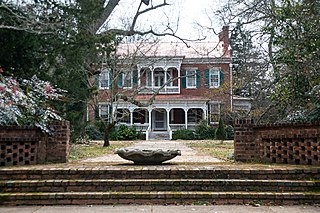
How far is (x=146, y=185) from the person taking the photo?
5848 millimetres

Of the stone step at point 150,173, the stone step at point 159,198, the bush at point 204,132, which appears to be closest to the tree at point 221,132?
the bush at point 204,132

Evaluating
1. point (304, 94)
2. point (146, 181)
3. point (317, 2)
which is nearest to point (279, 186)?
point (146, 181)

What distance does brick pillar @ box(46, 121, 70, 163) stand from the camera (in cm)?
729

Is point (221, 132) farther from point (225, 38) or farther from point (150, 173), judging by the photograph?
point (150, 173)

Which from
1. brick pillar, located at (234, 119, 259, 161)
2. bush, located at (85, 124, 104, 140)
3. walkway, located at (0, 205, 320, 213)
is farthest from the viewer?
bush, located at (85, 124, 104, 140)

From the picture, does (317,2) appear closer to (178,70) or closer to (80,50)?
(80,50)

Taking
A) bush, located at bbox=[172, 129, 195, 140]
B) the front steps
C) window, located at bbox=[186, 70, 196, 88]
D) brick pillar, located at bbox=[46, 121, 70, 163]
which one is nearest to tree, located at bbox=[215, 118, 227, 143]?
bush, located at bbox=[172, 129, 195, 140]

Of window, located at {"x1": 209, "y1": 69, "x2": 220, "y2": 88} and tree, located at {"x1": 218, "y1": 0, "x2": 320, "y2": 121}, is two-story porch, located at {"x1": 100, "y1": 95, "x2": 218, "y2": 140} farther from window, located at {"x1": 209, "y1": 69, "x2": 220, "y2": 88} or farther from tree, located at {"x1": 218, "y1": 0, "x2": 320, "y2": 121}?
tree, located at {"x1": 218, "y1": 0, "x2": 320, "y2": 121}

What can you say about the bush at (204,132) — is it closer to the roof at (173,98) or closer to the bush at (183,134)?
the bush at (183,134)

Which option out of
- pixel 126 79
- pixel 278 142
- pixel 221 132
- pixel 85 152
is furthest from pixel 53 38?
pixel 221 132

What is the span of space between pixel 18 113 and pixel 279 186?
17.4 ft

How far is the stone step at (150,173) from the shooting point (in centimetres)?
598

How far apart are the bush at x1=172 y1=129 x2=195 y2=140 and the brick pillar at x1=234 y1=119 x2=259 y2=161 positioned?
20173mm

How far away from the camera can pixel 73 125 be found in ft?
43.5
